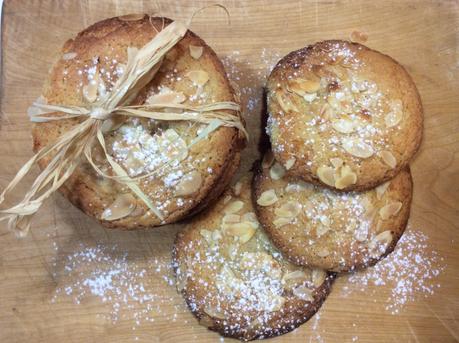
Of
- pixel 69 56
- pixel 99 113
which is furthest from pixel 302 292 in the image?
pixel 69 56

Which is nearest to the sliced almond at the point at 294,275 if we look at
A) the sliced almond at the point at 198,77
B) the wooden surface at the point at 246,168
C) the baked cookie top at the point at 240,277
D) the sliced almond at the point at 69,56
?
the baked cookie top at the point at 240,277

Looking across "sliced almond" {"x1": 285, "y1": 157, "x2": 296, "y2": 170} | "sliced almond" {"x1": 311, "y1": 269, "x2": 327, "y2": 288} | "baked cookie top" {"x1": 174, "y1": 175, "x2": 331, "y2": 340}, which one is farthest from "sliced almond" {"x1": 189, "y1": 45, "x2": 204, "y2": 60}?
"sliced almond" {"x1": 311, "y1": 269, "x2": 327, "y2": 288}

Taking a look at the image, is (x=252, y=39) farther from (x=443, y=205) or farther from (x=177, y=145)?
(x=443, y=205)

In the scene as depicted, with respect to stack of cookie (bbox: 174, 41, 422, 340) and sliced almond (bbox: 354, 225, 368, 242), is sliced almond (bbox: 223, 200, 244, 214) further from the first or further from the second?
sliced almond (bbox: 354, 225, 368, 242)

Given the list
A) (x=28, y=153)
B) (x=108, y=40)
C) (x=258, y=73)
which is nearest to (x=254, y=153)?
(x=258, y=73)

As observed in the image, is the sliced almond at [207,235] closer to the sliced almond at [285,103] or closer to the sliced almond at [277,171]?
the sliced almond at [277,171]

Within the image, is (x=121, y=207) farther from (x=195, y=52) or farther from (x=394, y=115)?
(x=394, y=115)
